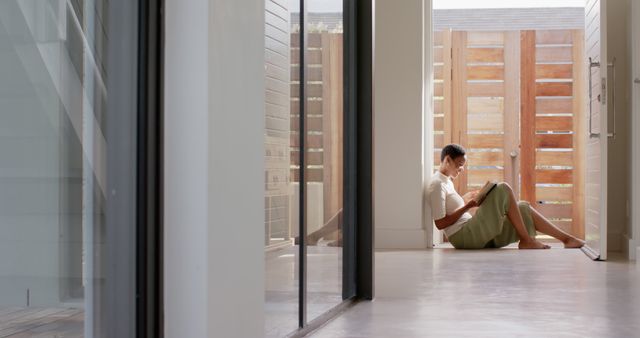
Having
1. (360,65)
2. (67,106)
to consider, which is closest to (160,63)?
(67,106)

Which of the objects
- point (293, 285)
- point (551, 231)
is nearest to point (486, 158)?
point (551, 231)

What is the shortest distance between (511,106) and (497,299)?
4004 millimetres

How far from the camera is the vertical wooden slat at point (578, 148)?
7.32 metres

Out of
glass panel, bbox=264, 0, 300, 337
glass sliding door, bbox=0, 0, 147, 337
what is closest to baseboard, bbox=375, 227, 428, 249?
glass panel, bbox=264, 0, 300, 337

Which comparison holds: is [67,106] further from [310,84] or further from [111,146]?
[310,84]

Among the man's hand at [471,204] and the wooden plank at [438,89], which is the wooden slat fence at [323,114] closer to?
the man's hand at [471,204]

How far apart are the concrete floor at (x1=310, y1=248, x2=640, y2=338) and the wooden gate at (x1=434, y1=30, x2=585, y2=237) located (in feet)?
5.92

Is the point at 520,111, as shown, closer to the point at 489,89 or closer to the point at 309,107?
the point at 489,89

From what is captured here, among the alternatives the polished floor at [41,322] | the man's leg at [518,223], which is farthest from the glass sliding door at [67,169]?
the man's leg at [518,223]

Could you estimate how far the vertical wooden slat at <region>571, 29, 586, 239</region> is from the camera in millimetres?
7320

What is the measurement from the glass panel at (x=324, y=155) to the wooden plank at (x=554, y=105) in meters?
4.32

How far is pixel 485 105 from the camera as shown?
7.50 metres

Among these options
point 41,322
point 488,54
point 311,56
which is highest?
point 488,54

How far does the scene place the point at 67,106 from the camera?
148 cm
